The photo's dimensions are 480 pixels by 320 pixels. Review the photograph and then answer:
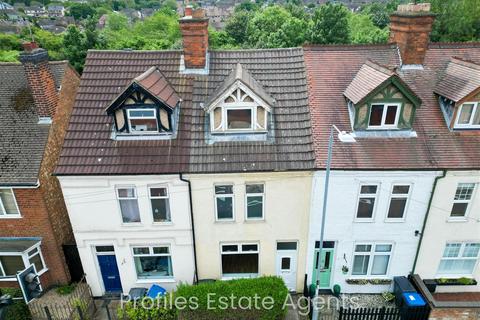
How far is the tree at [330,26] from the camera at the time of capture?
3694cm

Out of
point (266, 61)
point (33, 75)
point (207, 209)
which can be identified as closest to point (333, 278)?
point (207, 209)

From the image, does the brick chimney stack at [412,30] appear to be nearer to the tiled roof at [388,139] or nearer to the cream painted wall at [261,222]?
the tiled roof at [388,139]

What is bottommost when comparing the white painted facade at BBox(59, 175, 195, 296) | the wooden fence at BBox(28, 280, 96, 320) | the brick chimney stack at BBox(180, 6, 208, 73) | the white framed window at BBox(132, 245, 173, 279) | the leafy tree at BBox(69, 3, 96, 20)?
the wooden fence at BBox(28, 280, 96, 320)

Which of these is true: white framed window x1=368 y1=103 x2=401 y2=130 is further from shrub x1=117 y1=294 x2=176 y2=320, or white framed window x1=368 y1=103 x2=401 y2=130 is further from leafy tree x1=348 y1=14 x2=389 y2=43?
leafy tree x1=348 y1=14 x2=389 y2=43

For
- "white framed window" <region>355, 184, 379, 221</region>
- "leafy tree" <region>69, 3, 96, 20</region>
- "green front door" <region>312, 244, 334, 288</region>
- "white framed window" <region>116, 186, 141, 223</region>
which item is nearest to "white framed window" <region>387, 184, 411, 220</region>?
"white framed window" <region>355, 184, 379, 221</region>

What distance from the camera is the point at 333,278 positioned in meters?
14.0

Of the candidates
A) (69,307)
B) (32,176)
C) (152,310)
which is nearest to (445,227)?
(152,310)

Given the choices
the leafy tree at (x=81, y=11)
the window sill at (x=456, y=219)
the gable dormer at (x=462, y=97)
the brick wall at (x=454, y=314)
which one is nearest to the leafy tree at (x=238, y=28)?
the gable dormer at (x=462, y=97)

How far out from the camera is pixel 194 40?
13617 millimetres

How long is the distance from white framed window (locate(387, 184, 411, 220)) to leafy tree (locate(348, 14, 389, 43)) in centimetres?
2973

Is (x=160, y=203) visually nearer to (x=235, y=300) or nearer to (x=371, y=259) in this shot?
(x=235, y=300)

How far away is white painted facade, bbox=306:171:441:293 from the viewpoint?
12.1 metres

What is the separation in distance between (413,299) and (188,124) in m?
10.8

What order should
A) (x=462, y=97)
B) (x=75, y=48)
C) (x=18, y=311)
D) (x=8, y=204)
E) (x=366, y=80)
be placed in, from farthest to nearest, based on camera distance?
(x=75, y=48), (x=8, y=204), (x=18, y=311), (x=366, y=80), (x=462, y=97)
